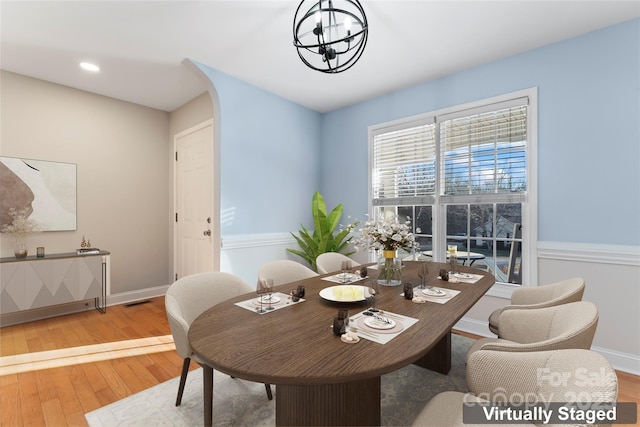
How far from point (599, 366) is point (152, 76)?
4208mm

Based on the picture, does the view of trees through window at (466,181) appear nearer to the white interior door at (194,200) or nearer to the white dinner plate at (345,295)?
the white dinner plate at (345,295)

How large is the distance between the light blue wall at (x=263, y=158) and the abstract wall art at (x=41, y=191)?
6.98 ft

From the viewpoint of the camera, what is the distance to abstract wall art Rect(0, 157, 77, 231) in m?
3.17

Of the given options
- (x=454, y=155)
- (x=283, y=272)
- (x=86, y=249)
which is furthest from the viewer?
(x=86, y=249)

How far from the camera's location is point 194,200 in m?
4.04

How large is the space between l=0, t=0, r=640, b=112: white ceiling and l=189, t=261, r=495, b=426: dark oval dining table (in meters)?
2.12

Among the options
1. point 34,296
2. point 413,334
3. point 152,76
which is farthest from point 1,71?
point 413,334

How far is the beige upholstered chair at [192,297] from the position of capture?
4.98ft

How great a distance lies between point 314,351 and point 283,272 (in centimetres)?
136

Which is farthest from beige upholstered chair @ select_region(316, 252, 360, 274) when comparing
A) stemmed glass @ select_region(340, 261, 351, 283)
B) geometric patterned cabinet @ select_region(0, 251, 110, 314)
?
geometric patterned cabinet @ select_region(0, 251, 110, 314)

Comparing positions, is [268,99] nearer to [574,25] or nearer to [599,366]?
[574,25]

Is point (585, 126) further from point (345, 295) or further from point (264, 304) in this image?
point (264, 304)

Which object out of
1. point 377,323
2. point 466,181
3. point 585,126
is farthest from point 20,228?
point 585,126

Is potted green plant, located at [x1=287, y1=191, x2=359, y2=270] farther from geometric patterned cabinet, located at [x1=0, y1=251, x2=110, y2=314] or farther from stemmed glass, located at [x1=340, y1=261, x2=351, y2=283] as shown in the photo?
geometric patterned cabinet, located at [x1=0, y1=251, x2=110, y2=314]
